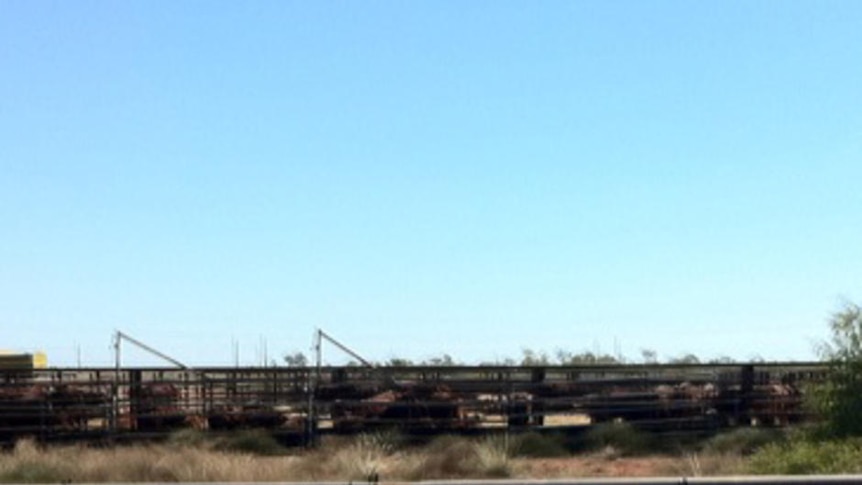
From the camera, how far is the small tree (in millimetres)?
19359

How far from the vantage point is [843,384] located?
64.6ft

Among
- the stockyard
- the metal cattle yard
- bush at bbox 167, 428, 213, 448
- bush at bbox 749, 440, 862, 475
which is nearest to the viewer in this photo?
bush at bbox 749, 440, 862, 475

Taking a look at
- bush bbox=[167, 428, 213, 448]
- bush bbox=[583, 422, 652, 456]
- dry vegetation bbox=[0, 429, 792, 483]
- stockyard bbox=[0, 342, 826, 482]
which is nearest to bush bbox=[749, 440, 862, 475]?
dry vegetation bbox=[0, 429, 792, 483]

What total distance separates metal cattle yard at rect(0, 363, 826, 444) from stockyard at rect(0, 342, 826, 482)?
3 centimetres

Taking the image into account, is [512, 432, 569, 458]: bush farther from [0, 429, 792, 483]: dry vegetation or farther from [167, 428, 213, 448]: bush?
[167, 428, 213, 448]: bush

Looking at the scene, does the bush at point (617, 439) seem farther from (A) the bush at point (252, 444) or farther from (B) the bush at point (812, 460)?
(B) the bush at point (812, 460)

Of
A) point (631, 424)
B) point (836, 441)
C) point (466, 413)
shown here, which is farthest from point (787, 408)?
point (836, 441)

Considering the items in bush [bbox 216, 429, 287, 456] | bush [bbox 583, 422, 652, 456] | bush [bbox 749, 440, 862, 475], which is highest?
bush [bbox 749, 440, 862, 475]

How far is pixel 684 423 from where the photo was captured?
89.1 feet

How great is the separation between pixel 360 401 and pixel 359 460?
340 inches

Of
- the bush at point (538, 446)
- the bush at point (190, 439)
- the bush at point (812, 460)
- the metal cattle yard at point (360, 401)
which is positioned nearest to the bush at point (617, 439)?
the metal cattle yard at point (360, 401)

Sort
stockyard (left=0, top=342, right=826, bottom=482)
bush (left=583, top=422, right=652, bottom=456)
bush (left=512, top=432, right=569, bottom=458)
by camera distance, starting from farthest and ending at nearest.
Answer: bush (left=583, top=422, right=652, bottom=456) → stockyard (left=0, top=342, right=826, bottom=482) → bush (left=512, top=432, right=569, bottom=458)

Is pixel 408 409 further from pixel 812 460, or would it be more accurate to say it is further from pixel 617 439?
pixel 812 460

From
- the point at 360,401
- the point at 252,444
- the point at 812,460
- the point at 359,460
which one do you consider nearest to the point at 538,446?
the point at 360,401
